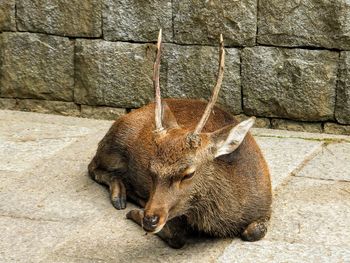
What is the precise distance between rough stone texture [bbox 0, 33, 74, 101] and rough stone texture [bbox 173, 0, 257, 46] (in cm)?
113

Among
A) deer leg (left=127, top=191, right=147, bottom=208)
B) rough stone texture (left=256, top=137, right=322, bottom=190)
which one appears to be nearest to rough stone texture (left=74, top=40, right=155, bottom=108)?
rough stone texture (left=256, top=137, right=322, bottom=190)

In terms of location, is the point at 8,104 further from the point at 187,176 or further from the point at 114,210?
the point at 187,176

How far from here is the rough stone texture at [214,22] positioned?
743 cm

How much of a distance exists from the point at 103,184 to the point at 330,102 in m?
2.32

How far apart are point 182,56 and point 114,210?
2.39 meters

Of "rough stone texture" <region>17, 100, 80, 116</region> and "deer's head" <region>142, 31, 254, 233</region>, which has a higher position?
"deer's head" <region>142, 31, 254, 233</region>

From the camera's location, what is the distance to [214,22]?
754cm

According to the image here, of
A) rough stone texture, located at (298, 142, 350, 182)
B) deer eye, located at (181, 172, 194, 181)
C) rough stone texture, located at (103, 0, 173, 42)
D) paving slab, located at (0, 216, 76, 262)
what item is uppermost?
rough stone texture, located at (103, 0, 173, 42)

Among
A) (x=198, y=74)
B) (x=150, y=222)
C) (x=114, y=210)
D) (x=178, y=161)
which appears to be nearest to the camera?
(x=150, y=222)

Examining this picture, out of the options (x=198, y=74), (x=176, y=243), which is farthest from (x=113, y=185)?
(x=198, y=74)

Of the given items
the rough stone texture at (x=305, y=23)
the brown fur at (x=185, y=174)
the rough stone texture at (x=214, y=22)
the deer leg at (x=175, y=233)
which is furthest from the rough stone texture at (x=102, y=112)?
the deer leg at (x=175, y=233)

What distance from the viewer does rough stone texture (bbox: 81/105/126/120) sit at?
8.09m

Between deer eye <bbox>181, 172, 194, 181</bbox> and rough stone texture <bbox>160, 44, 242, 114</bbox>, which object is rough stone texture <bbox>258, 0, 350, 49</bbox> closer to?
rough stone texture <bbox>160, 44, 242, 114</bbox>

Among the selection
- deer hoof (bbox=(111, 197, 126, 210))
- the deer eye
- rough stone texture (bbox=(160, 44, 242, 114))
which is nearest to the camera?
the deer eye
